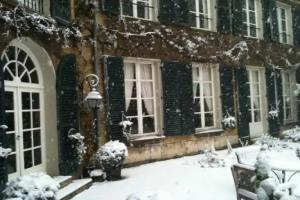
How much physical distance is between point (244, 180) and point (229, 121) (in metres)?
6.44

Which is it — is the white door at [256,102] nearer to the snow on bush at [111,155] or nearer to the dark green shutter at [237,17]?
the dark green shutter at [237,17]

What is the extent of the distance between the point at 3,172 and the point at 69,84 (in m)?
2.48

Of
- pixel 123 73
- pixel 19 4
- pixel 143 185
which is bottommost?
pixel 143 185

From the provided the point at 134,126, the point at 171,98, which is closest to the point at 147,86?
the point at 171,98

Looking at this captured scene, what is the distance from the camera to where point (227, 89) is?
38.5ft

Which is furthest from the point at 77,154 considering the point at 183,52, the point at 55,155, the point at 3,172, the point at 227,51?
the point at 227,51

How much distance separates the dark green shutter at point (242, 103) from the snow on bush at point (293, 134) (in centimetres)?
164

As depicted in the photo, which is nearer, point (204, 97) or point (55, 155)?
point (55, 155)

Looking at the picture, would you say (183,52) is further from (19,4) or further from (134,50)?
(19,4)

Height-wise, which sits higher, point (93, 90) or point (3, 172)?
point (93, 90)

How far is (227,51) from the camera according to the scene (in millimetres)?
11891

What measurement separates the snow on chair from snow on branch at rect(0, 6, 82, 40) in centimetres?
380

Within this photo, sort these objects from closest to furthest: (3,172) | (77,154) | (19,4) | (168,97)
Result: (3,172)
(19,4)
(77,154)
(168,97)

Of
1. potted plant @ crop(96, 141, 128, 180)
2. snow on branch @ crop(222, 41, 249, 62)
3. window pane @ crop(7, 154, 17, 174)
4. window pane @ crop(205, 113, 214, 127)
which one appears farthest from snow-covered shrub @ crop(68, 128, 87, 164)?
snow on branch @ crop(222, 41, 249, 62)
